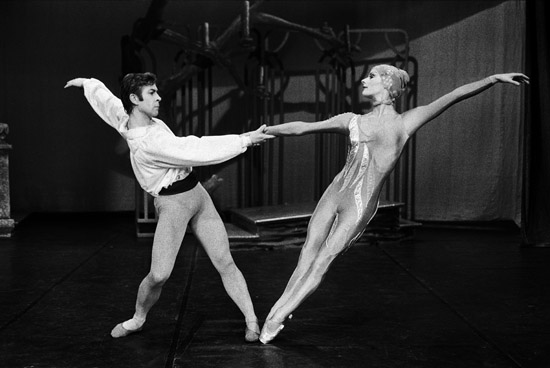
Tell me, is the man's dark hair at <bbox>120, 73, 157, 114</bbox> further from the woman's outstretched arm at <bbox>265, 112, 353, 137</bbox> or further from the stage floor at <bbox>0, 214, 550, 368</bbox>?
the stage floor at <bbox>0, 214, 550, 368</bbox>

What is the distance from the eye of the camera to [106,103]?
368 centimetres

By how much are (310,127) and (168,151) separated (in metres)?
0.66

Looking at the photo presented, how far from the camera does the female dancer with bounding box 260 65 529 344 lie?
3432 millimetres

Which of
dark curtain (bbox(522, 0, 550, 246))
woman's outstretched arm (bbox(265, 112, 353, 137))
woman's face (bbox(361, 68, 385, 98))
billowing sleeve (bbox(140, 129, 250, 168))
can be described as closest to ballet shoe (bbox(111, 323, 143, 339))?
billowing sleeve (bbox(140, 129, 250, 168))

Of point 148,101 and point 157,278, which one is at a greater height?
point 148,101

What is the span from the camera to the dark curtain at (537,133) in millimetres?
6203

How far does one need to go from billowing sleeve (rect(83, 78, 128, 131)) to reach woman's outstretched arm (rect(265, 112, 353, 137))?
2.42ft

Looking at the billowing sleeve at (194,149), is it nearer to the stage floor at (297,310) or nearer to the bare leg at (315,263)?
the bare leg at (315,263)

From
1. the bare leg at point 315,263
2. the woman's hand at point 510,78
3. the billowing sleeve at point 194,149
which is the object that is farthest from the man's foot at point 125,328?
the woman's hand at point 510,78

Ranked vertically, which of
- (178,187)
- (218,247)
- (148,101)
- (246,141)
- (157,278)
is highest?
(148,101)

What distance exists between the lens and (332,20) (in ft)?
27.2

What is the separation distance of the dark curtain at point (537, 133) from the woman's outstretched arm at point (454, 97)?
3121mm

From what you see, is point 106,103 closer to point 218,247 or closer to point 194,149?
point 194,149

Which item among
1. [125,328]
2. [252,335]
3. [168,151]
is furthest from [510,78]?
[125,328]
